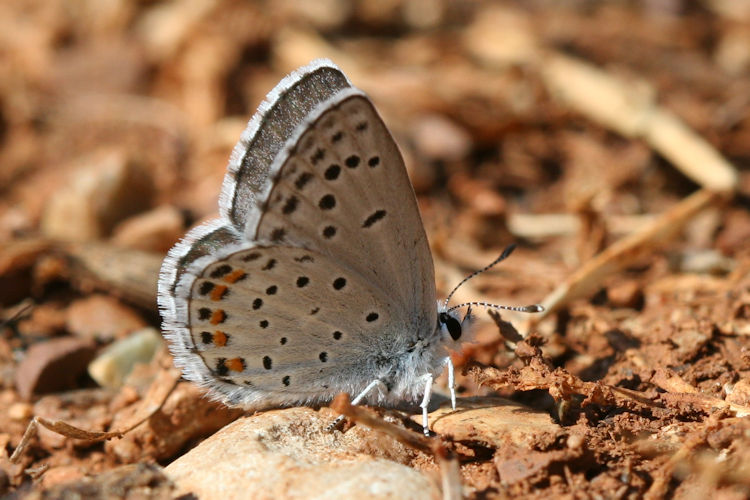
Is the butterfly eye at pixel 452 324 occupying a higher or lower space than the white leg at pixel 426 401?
higher

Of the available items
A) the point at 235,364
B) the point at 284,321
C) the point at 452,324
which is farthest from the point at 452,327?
the point at 235,364

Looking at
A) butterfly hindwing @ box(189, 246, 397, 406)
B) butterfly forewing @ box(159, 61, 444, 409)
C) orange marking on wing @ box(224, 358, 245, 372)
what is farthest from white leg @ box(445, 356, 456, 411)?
orange marking on wing @ box(224, 358, 245, 372)

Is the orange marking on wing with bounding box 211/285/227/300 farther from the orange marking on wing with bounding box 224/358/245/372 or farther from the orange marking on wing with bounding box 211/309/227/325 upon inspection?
the orange marking on wing with bounding box 224/358/245/372

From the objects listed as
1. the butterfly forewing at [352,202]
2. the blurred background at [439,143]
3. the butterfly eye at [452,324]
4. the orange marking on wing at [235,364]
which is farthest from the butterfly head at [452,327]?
the orange marking on wing at [235,364]

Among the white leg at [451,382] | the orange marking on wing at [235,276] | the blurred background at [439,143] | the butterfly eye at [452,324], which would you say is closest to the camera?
the orange marking on wing at [235,276]

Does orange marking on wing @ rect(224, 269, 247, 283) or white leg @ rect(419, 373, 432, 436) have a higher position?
orange marking on wing @ rect(224, 269, 247, 283)

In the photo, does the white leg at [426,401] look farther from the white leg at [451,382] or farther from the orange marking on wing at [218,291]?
the orange marking on wing at [218,291]
